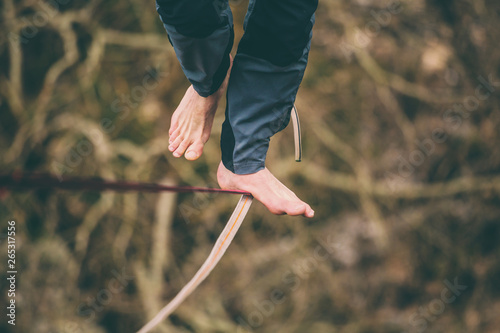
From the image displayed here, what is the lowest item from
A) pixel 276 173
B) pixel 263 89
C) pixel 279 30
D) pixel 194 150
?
pixel 276 173

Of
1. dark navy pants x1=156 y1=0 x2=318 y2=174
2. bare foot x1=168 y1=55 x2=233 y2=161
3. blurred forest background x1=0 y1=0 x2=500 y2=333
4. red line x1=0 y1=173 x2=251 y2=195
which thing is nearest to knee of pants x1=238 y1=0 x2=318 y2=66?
dark navy pants x1=156 y1=0 x2=318 y2=174

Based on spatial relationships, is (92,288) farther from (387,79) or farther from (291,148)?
(387,79)

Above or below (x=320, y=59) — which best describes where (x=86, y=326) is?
below

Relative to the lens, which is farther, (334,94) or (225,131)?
(334,94)

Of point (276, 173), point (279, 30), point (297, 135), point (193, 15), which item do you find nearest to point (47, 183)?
point (193, 15)

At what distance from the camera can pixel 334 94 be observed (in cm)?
430

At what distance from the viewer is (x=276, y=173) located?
3992 mm

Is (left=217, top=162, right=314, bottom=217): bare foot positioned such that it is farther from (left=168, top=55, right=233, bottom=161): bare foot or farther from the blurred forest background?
the blurred forest background

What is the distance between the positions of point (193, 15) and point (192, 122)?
386 millimetres

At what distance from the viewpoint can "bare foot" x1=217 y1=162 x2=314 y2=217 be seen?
4.03ft

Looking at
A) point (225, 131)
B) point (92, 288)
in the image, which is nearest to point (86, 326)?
point (92, 288)

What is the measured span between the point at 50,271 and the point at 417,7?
3.82 meters

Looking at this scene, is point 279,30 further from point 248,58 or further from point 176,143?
point 176,143

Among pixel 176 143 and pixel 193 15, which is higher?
pixel 193 15
